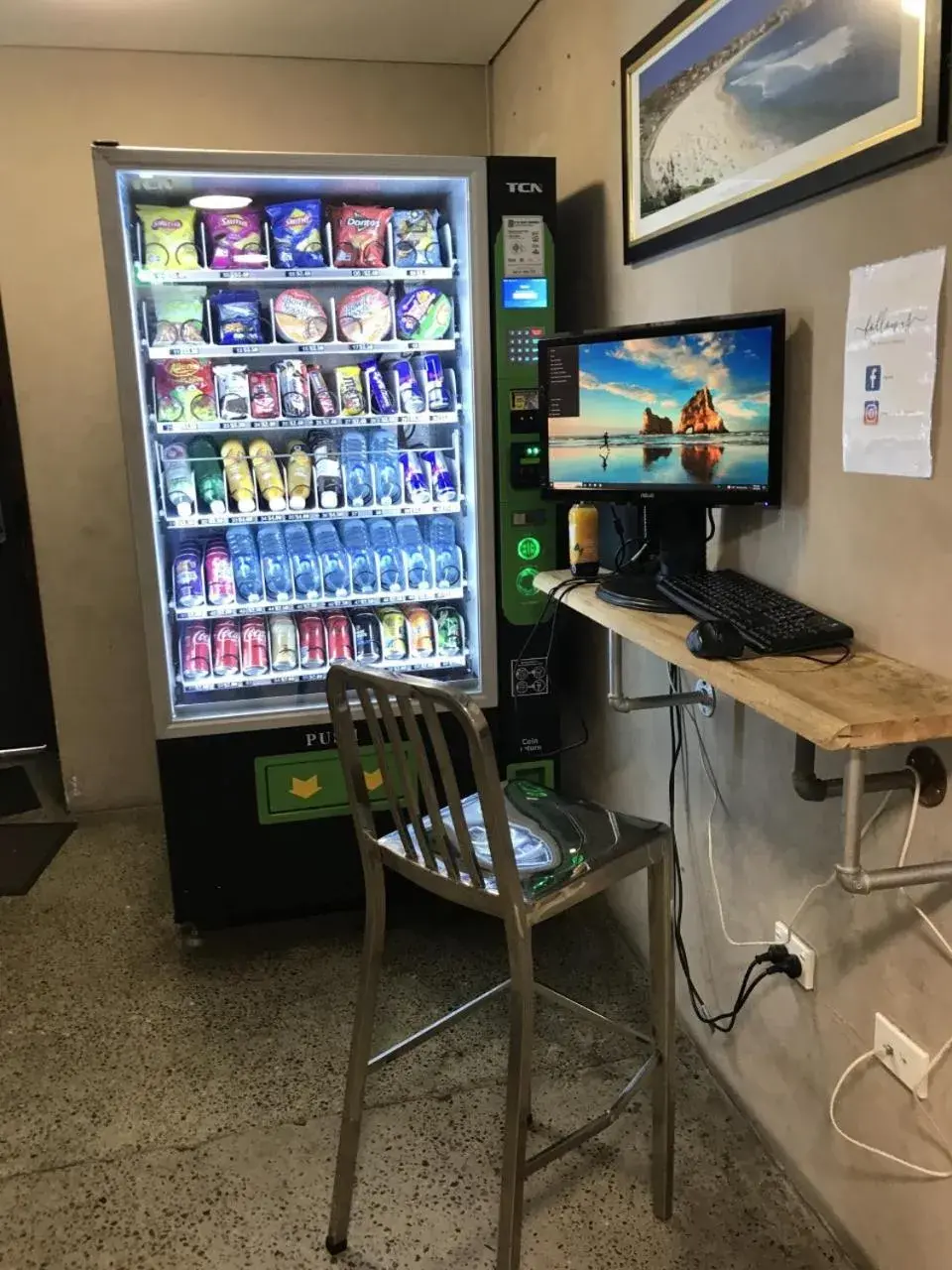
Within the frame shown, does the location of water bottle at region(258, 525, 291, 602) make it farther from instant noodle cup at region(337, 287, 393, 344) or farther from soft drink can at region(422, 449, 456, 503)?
instant noodle cup at region(337, 287, 393, 344)

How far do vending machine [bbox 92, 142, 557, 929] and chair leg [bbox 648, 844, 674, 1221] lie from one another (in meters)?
1.00

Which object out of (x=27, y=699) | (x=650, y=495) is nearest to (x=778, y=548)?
(x=650, y=495)

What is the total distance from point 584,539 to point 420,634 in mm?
676

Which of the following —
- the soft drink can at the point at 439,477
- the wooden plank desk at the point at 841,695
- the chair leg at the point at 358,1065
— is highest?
the soft drink can at the point at 439,477

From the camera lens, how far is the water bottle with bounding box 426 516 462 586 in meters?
→ 2.62

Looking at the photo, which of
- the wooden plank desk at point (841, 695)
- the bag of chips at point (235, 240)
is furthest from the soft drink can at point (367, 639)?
the wooden plank desk at point (841, 695)

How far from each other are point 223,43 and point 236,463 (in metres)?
1.35

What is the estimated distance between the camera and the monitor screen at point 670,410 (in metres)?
1.67

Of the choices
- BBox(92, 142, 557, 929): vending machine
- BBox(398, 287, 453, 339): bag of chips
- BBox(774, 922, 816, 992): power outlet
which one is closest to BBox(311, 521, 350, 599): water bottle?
BBox(92, 142, 557, 929): vending machine

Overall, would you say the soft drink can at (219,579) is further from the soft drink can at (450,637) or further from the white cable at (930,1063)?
the white cable at (930,1063)

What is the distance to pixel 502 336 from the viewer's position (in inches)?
93.6

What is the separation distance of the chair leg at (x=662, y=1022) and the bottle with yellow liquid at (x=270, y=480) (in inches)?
54.5

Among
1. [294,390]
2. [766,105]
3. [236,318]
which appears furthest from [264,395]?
[766,105]

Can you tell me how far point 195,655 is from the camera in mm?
2582
